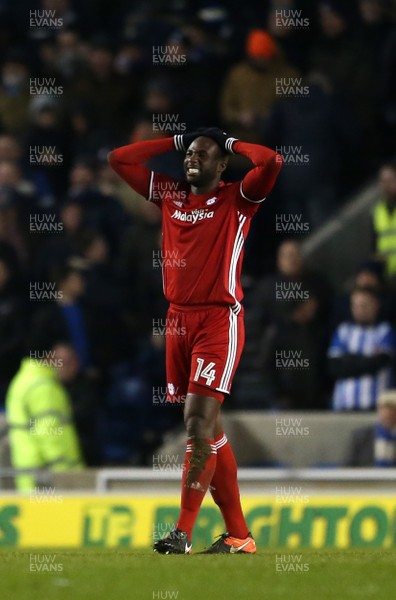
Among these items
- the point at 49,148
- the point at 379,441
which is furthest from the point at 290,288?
the point at 49,148

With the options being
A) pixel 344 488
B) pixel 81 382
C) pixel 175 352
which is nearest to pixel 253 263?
pixel 81 382

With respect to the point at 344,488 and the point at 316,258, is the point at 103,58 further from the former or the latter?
the point at 344,488

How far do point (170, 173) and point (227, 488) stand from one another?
689cm

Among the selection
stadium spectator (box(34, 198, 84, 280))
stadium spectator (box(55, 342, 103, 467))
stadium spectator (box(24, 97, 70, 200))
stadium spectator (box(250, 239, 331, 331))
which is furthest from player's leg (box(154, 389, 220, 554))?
stadium spectator (box(24, 97, 70, 200))

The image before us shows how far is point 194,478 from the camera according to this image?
855 centimetres

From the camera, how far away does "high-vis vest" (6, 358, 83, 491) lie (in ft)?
43.1

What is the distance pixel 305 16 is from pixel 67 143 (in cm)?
288

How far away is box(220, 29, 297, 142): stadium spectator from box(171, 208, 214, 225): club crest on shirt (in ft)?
22.3

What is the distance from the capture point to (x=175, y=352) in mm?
8805

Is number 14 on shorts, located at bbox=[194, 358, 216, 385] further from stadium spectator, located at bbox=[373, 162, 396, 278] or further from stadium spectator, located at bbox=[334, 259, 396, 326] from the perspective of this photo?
stadium spectator, located at bbox=[373, 162, 396, 278]

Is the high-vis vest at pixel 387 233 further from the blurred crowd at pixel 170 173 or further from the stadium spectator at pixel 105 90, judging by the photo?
the stadium spectator at pixel 105 90

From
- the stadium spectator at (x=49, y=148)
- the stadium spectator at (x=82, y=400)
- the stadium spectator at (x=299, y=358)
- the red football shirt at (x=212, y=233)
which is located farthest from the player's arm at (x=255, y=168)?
the stadium spectator at (x=49, y=148)

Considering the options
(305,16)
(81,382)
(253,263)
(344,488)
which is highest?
(305,16)

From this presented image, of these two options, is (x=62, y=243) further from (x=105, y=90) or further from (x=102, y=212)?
(x=105, y=90)
